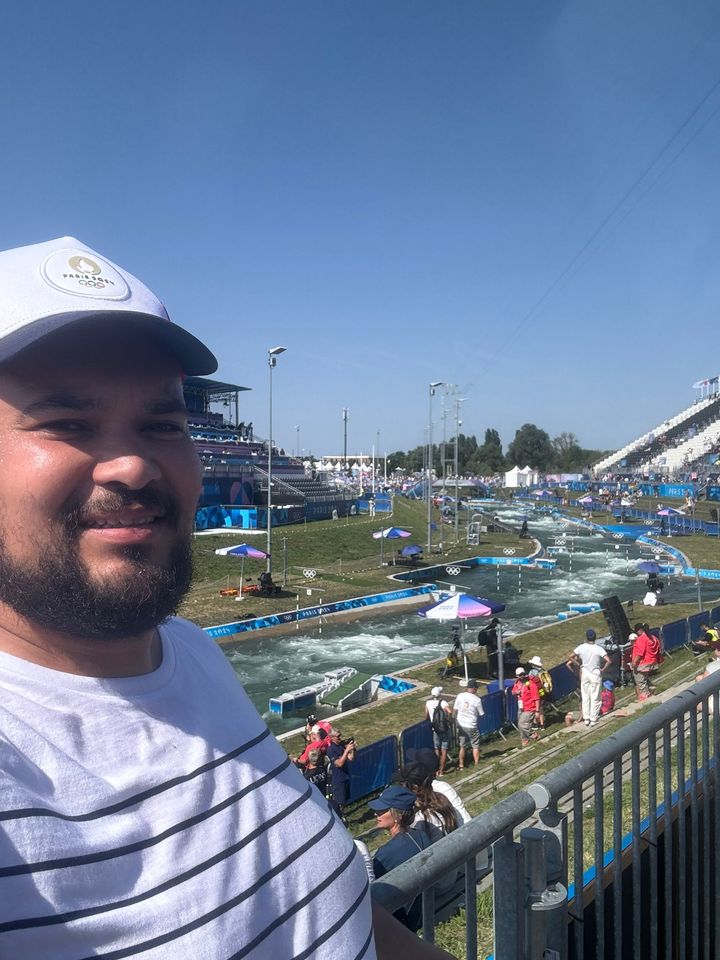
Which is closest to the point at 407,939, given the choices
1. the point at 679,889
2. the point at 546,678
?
the point at 679,889

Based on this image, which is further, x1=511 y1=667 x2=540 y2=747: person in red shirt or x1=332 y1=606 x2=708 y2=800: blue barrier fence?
x1=511 y1=667 x2=540 y2=747: person in red shirt

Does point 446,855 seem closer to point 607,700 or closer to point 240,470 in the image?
point 607,700

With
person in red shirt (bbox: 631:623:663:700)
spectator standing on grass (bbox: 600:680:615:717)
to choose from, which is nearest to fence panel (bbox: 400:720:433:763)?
spectator standing on grass (bbox: 600:680:615:717)

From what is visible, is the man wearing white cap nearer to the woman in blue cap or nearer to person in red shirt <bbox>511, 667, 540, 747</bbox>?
the woman in blue cap

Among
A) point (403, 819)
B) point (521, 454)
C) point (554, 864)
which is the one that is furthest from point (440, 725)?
point (521, 454)

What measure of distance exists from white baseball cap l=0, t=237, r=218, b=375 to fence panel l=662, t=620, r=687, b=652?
1908 centimetres

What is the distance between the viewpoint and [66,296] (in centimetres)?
122

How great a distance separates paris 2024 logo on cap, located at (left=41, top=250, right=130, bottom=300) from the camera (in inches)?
49.2

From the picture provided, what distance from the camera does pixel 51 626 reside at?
1.19 m

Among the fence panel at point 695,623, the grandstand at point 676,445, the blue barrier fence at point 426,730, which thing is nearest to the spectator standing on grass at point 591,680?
the blue barrier fence at point 426,730

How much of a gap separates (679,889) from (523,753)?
913 centimetres

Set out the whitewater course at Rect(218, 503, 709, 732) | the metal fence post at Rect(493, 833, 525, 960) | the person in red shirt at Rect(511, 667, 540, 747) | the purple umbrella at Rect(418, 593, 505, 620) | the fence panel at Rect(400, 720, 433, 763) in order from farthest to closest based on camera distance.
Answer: the whitewater course at Rect(218, 503, 709, 732), the purple umbrella at Rect(418, 593, 505, 620), the person in red shirt at Rect(511, 667, 540, 747), the fence panel at Rect(400, 720, 433, 763), the metal fence post at Rect(493, 833, 525, 960)

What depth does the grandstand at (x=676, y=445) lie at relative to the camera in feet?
319

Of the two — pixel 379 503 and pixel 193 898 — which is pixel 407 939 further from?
pixel 379 503
